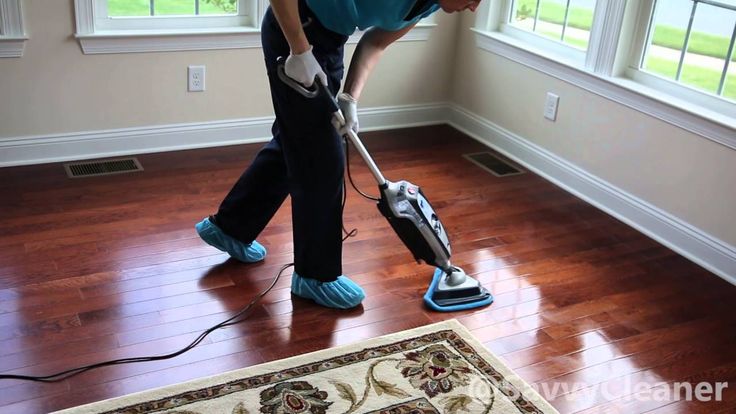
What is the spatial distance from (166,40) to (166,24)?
4.1 inches

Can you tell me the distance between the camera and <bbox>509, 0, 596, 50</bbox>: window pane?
3547 mm

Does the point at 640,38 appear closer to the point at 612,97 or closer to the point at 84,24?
the point at 612,97

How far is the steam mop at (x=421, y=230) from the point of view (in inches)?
88.7

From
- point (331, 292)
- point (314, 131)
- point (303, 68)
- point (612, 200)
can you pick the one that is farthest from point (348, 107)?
point (612, 200)

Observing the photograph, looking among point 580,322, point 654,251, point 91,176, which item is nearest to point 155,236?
point 91,176

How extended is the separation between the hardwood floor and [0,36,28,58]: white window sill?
1.65 ft

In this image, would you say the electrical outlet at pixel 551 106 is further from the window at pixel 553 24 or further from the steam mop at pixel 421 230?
the steam mop at pixel 421 230

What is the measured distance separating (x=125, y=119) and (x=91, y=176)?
354mm

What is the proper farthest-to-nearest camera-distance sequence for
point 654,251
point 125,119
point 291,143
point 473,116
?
point 473,116
point 125,119
point 654,251
point 291,143

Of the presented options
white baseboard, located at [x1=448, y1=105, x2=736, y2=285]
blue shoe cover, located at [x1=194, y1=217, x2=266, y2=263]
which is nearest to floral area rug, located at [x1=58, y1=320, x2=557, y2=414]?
blue shoe cover, located at [x1=194, y1=217, x2=266, y2=263]

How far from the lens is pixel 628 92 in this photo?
10.5ft

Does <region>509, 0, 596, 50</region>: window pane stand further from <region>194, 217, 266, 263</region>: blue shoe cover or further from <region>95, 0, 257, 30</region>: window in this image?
<region>194, 217, 266, 263</region>: blue shoe cover

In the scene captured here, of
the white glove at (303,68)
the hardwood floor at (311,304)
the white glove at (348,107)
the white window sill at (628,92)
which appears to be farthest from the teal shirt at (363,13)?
the white window sill at (628,92)

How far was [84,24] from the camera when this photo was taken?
3328mm
